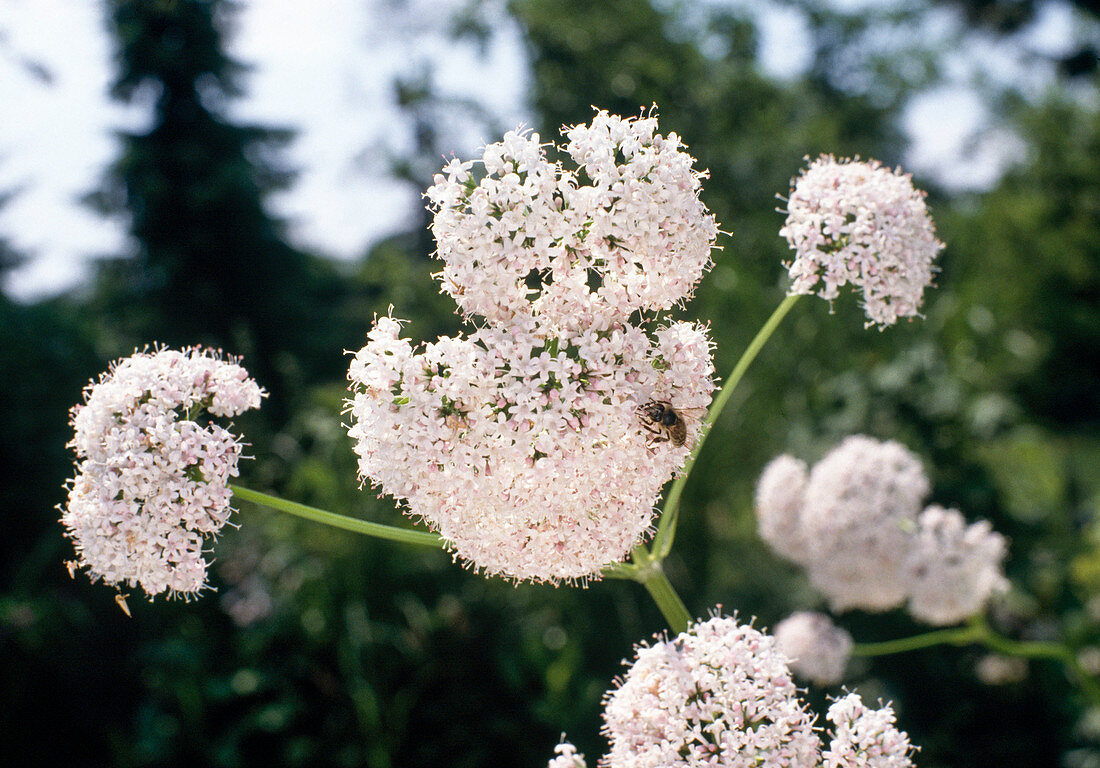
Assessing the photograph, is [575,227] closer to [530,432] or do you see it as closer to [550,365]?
[550,365]

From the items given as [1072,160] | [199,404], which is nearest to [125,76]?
[199,404]

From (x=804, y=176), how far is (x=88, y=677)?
720cm

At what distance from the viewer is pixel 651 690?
1894 mm

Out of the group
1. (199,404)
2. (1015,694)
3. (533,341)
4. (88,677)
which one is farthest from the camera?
(88,677)

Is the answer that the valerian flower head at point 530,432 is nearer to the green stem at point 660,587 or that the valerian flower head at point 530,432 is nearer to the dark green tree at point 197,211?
the green stem at point 660,587

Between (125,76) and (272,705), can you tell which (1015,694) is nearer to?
(272,705)

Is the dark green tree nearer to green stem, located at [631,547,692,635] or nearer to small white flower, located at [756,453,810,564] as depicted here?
small white flower, located at [756,453,810,564]

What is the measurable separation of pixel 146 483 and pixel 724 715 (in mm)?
1494

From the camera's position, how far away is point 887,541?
11.7ft

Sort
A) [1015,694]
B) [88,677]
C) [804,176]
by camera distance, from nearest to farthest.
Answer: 1. [804,176]
2. [1015,694]
3. [88,677]

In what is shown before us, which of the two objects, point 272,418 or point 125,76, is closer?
point 272,418

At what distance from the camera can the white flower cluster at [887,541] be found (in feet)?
11.7

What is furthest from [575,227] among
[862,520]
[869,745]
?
[862,520]

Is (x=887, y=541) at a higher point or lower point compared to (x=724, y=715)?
higher
